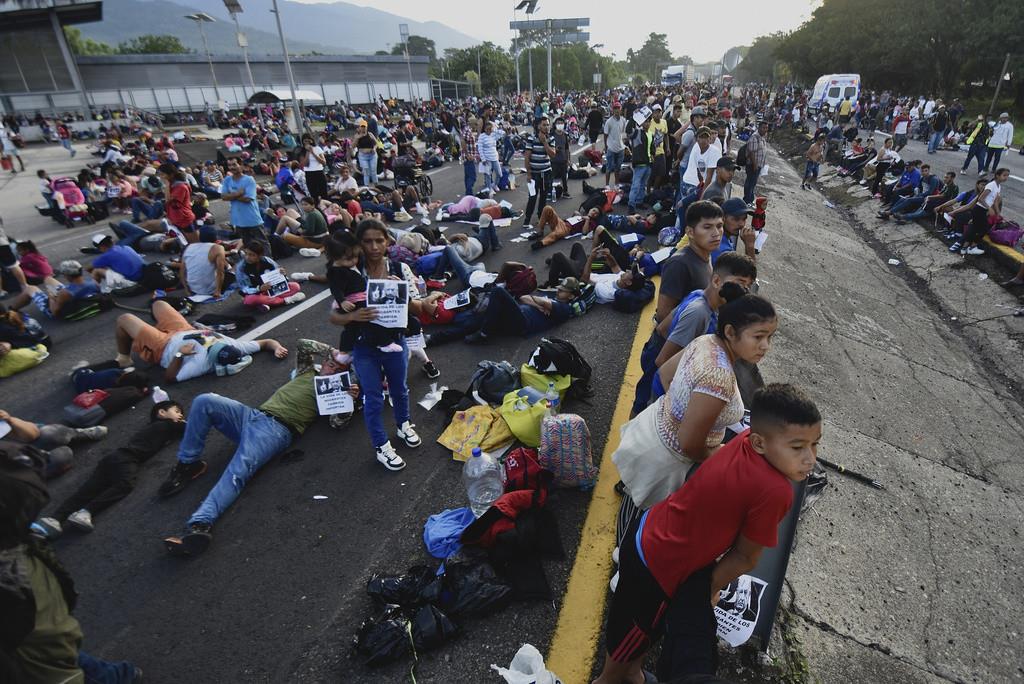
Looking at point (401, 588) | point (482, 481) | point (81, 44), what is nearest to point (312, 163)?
point (482, 481)

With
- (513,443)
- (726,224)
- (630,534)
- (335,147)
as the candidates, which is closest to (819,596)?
(630,534)

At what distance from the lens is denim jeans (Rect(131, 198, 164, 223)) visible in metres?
12.6

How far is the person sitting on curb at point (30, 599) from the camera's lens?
6.09 feet

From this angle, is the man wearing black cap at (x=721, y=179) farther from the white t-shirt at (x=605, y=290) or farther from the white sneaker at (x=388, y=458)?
the white sneaker at (x=388, y=458)

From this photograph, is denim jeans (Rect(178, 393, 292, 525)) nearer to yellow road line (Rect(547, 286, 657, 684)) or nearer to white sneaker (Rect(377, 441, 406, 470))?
white sneaker (Rect(377, 441, 406, 470))

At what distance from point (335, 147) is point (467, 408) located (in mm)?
19092

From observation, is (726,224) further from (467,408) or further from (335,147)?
(335,147)

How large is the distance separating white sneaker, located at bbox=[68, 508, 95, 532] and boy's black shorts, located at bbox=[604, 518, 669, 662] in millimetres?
3810

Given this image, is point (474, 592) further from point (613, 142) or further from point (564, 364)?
point (613, 142)

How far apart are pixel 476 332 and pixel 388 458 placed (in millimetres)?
2538

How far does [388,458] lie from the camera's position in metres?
4.14

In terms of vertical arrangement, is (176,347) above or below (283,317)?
above

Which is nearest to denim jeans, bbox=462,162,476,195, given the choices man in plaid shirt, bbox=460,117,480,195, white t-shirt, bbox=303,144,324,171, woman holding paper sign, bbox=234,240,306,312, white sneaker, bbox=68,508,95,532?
man in plaid shirt, bbox=460,117,480,195

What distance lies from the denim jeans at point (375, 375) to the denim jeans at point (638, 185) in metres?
9.40
